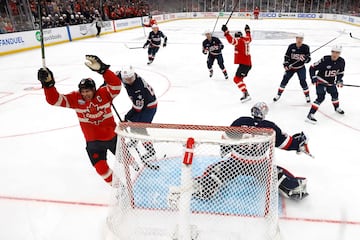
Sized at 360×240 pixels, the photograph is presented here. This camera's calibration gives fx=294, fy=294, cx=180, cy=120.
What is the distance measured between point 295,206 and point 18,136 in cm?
356

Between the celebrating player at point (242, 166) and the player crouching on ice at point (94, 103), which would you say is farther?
the player crouching on ice at point (94, 103)

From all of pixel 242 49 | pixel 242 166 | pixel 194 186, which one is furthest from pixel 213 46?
pixel 194 186

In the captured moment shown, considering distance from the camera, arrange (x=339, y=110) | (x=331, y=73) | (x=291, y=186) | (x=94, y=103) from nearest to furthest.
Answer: (x=94, y=103)
(x=291, y=186)
(x=331, y=73)
(x=339, y=110)

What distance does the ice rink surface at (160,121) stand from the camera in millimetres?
2400

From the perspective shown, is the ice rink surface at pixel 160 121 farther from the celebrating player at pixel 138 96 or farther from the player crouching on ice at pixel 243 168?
the celebrating player at pixel 138 96

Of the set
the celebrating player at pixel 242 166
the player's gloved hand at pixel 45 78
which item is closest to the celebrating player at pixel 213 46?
the celebrating player at pixel 242 166

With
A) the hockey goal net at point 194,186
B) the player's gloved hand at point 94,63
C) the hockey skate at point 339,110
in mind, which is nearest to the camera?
the hockey goal net at point 194,186

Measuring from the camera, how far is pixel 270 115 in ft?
14.8

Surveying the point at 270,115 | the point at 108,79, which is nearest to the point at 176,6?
the point at 270,115

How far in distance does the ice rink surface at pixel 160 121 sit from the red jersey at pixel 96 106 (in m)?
0.68

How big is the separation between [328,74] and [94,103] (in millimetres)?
3246

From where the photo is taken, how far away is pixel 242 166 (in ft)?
7.02

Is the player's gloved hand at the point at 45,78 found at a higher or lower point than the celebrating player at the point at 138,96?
higher

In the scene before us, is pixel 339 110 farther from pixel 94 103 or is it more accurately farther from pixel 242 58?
pixel 94 103
